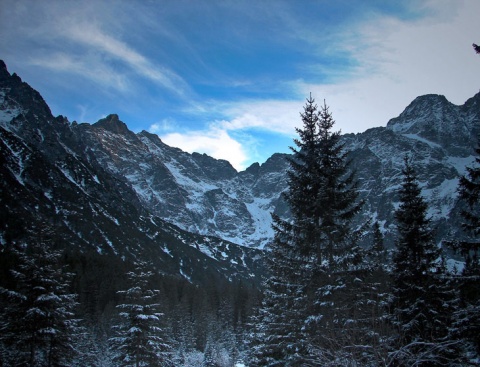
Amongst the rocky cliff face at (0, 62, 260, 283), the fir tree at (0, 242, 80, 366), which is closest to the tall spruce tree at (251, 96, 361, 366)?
the fir tree at (0, 242, 80, 366)

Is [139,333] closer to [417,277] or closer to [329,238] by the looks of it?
[329,238]

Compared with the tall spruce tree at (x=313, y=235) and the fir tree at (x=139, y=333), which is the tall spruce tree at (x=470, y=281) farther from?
the fir tree at (x=139, y=333)

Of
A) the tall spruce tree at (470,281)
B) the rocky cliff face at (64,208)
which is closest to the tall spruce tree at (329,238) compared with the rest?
the tall spruce tree at (470,281)

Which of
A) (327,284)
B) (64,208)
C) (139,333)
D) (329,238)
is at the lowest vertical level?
(139,333)

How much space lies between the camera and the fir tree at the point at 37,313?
19.8 metres

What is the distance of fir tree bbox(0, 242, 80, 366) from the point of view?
19766 millimetres

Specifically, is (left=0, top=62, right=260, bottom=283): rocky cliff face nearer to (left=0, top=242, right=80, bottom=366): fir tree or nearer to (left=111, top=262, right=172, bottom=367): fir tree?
(left=0, top=242, right=80, bottom=366): fir tree

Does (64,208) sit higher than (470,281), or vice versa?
(64,208)

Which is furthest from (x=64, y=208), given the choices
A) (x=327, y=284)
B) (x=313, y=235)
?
(x=327, y=284)

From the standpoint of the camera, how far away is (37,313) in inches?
778

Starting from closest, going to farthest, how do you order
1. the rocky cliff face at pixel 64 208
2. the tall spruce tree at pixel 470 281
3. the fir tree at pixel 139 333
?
the tall spruce tree at pixel 470 281 < the fir tree at pixel 139 333 < the rocky cliff face at pixel 64 208

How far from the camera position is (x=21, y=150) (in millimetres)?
162375

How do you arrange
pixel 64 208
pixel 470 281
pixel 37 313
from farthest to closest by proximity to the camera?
pixel 64 208
pixel 37 313
pixel 470 281

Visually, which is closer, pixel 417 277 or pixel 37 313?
pixel 417 277
